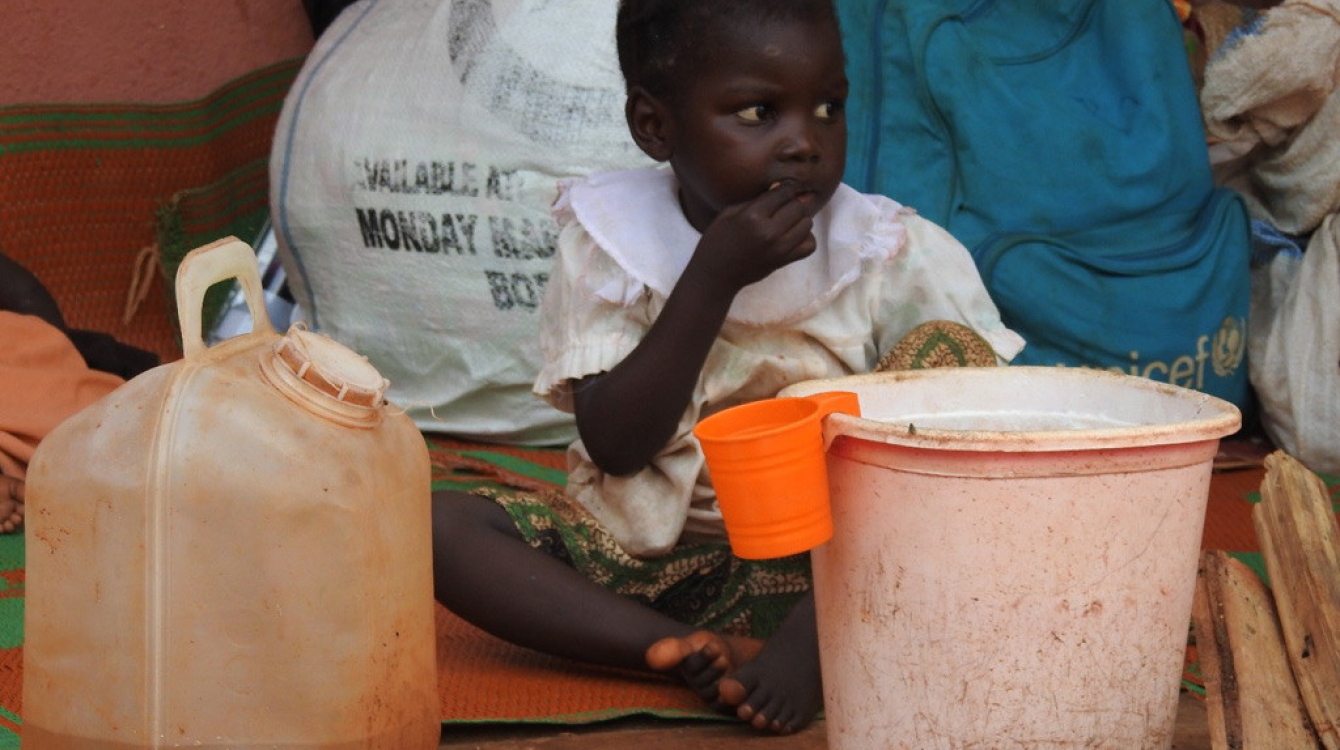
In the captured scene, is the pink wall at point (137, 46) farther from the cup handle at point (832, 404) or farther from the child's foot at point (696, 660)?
the cup handle at point (832, 404)

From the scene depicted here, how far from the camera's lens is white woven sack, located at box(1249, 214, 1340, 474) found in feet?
9.45

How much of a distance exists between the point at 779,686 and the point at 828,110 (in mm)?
658

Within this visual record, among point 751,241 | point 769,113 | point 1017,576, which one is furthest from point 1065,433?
point 769,113

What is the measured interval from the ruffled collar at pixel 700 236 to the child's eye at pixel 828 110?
0.16 m

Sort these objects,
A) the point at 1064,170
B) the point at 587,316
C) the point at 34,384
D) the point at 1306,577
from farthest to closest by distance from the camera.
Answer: the point at 1064,170, the point at 34,384, the point at 587,316, the point at 1306,577

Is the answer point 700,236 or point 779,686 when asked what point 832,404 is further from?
point 700,236

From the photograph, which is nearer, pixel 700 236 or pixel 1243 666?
pixel 1243 666

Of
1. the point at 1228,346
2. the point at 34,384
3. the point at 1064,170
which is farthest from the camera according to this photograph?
the point at 1228,346

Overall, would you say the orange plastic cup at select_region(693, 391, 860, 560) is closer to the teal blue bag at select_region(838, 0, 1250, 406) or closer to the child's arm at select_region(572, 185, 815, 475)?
the child's arm at select_region(572, 185, 815, 475)

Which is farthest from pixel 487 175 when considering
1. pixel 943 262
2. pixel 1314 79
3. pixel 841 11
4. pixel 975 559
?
pixel 975 559

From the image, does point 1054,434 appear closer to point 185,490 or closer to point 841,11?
point 185,490

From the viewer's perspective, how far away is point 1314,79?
292cm

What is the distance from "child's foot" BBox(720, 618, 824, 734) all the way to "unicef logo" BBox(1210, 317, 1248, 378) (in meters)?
1.50

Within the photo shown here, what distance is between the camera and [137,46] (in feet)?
11.6
